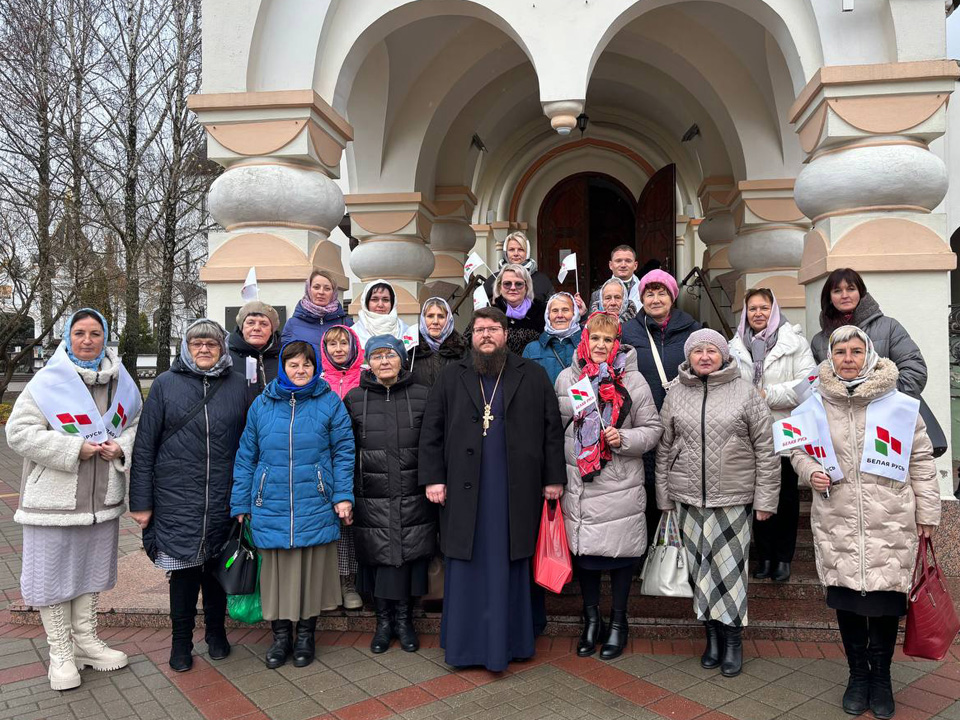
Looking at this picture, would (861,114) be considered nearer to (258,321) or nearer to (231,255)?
(258,321)

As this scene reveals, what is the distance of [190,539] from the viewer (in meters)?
3.77

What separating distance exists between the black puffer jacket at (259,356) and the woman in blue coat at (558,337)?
150cm

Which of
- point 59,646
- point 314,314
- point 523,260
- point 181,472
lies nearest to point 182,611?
point 59,646

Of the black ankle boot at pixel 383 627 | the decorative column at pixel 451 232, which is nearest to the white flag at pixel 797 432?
the black ankle boot at pixel 383 627

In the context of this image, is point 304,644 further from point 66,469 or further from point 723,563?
point 723,563

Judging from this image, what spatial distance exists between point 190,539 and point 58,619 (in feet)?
2.69

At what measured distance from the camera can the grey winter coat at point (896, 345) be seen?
13.0 ft

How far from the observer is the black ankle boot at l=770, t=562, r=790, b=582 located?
4.46 metres

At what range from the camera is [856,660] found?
3414 mm

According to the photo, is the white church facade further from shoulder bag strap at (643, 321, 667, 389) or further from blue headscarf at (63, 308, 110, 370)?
blue headscarf at (63, 308, 110, 370)

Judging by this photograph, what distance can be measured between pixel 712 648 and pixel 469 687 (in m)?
1.27

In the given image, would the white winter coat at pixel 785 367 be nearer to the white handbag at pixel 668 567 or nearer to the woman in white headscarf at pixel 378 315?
the white handbag at pixel 668 567

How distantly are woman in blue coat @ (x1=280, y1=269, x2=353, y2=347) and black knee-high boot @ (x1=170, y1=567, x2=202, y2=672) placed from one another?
1.50m

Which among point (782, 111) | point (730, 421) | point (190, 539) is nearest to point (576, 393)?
point (730, 421)
